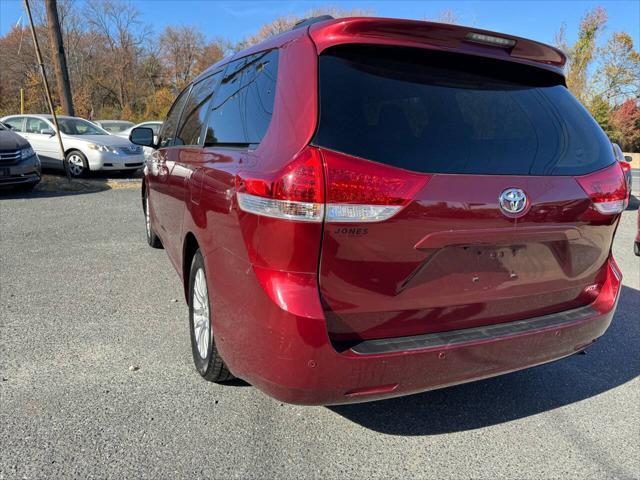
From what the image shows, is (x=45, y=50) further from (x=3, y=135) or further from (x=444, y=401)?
(x=444, y=401)

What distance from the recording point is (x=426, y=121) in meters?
2.07

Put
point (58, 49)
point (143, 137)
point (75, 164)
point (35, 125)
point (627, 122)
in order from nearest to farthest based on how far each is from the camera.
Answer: point (143, 137), point (75, 164), point (35, 125), point (58, 49), point (627, 122)

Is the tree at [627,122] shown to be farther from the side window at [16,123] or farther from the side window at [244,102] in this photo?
the side window at [244,102]

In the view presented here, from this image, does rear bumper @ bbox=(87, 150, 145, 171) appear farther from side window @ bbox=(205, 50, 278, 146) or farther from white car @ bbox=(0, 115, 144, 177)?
side window @ bbox=(205, 50, 278, 146)

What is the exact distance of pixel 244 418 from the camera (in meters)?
2.55

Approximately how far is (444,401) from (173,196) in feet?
7.32

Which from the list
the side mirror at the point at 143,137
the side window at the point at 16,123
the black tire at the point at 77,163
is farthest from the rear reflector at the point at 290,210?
the side window at the point at 16,123

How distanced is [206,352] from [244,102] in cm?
138

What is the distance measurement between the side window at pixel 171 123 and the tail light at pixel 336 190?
8.30ft

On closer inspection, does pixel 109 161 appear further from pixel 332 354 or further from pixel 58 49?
pixel 332 354

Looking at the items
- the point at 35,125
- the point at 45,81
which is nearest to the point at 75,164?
the point at 35,125

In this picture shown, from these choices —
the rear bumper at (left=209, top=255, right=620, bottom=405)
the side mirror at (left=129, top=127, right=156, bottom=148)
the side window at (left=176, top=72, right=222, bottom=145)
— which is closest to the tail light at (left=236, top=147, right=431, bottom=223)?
the rear bumper at (left=209, top=255, right=620, bottom=405)

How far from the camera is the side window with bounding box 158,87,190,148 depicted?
4.26m

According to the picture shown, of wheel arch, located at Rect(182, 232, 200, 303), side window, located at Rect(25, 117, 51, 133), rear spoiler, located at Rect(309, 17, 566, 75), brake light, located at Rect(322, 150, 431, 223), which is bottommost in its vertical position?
wheel arch, located at Rect(182, 232, 200, 303)
